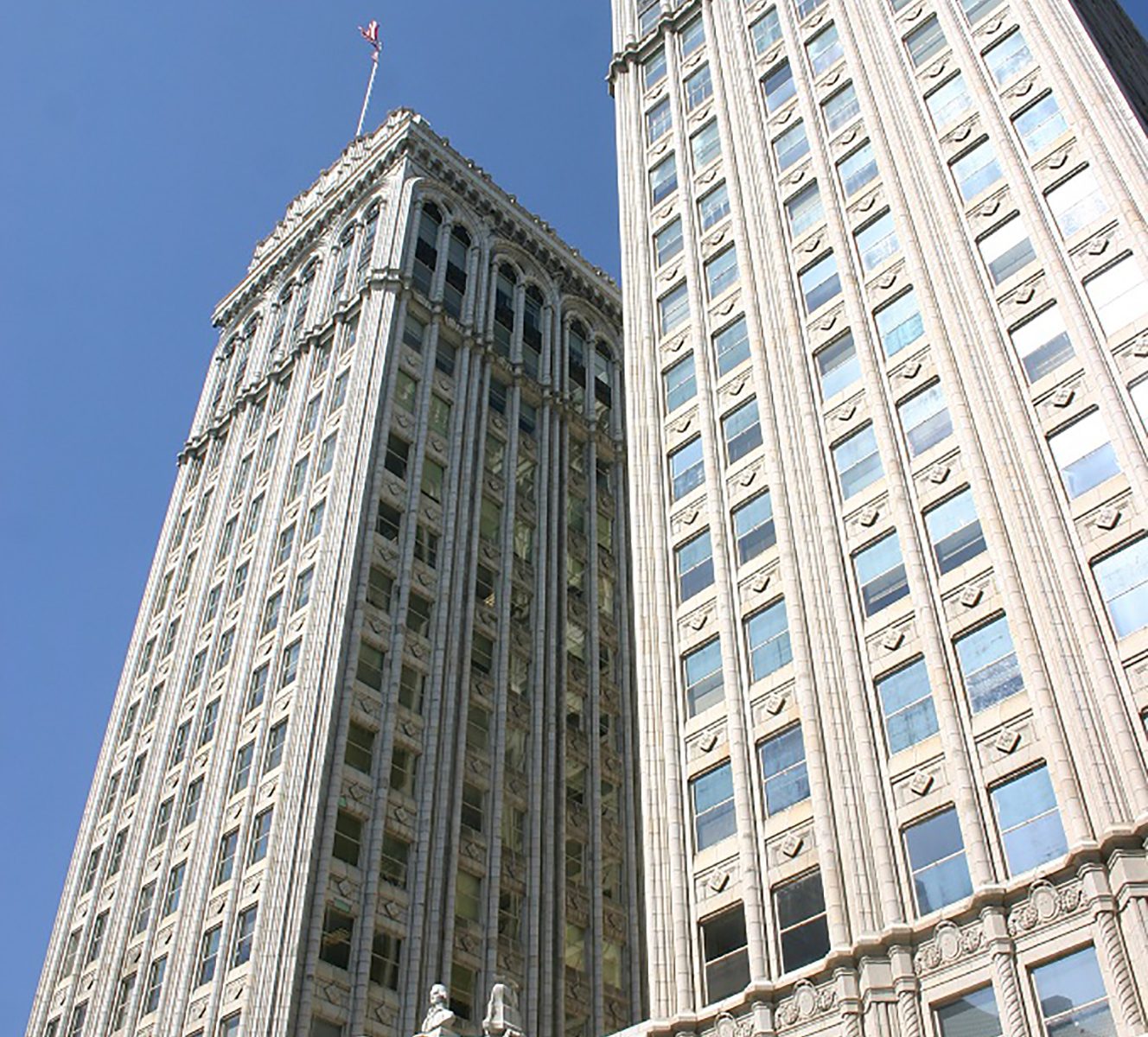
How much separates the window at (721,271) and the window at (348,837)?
2233cm

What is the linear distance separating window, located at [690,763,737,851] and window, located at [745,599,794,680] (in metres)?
2.88

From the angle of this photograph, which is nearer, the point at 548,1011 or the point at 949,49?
the point at 949,49

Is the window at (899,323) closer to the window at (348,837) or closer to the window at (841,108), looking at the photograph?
the window at (841,108)

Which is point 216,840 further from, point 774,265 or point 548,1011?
point 774,265

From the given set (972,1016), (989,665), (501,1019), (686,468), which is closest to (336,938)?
(501,1019)

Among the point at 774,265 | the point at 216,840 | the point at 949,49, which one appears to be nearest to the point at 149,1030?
the point at 216,840

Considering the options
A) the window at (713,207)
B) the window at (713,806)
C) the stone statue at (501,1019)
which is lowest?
the stone statue at (501,1019)

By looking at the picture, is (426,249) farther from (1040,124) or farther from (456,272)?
(1040,124)

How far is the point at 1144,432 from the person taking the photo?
33.8 meters

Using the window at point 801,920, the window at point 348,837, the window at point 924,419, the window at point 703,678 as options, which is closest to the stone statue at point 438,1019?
the window at point 801,920

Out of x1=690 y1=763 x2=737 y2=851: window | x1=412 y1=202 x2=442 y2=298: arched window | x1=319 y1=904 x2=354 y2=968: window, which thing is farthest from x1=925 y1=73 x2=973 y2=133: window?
x1=319 y1=904 x2=354 y2=968: window

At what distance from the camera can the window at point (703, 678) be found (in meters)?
40.6

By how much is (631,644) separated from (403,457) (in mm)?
14345

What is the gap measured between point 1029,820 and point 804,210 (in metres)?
25.6
